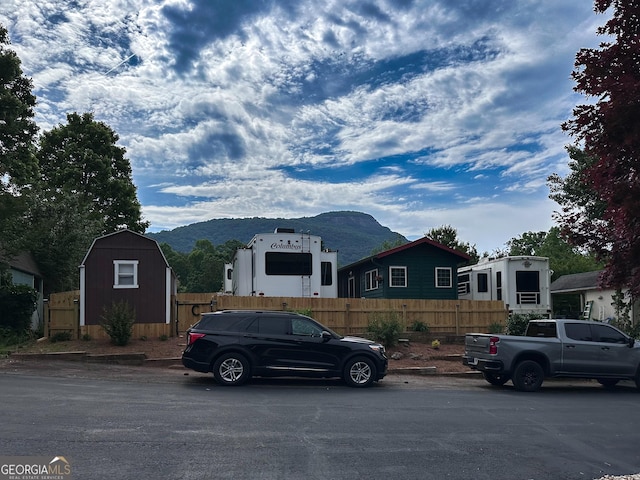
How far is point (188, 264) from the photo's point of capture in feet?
293

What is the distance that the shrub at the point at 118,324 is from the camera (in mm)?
18062

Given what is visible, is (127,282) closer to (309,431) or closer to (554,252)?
(309,431)

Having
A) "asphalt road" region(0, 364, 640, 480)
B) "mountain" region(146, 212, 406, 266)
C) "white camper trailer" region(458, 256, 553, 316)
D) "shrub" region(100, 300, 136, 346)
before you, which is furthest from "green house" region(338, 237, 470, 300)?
"mountain" region(146, 212, 406, 266)

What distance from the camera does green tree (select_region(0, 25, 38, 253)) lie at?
20641mm

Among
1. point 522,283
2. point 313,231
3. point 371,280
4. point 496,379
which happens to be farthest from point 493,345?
point 313,231

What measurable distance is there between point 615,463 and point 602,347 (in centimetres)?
833

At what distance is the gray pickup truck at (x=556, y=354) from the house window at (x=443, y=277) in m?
12.8

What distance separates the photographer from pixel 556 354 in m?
14.7

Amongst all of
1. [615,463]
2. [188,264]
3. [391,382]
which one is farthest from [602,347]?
[188,264]

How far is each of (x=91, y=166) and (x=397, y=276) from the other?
71.0 feet

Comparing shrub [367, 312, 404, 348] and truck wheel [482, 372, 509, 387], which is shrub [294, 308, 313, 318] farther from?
truck wheel [482, 372, 509, 387]

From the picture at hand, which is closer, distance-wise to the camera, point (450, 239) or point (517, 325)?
point (517, 325)

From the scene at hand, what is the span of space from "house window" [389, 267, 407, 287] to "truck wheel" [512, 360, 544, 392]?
13487mm

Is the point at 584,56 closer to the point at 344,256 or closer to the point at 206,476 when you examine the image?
the point at 206,476
